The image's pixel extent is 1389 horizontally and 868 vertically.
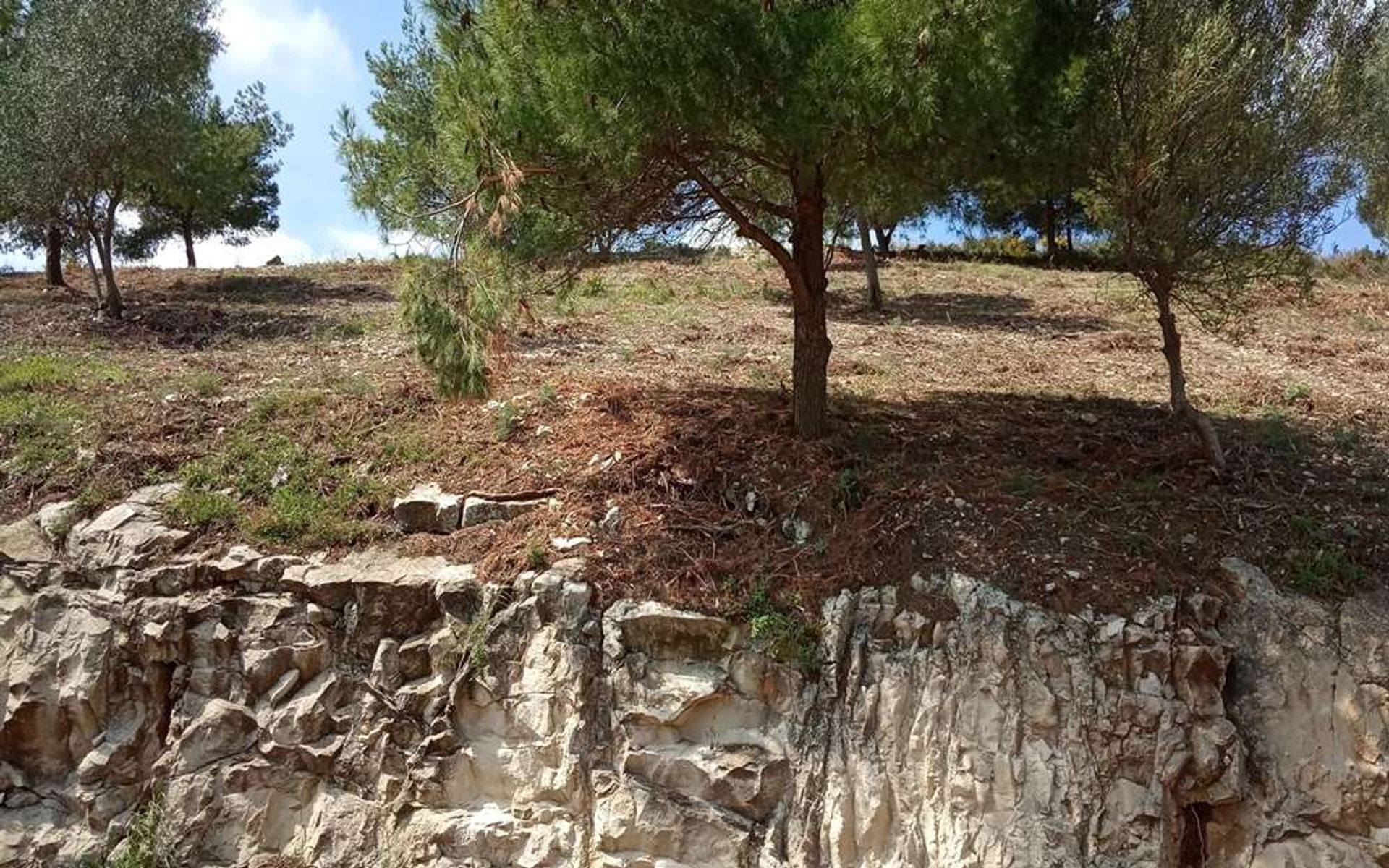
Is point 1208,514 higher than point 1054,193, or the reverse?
point 1054,193

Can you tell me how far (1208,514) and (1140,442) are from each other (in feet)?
4.75

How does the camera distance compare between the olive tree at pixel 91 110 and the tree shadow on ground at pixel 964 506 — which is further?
the olive tree at pixel 91 110

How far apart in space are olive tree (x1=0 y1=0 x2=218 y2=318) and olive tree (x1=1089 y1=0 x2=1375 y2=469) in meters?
13.1

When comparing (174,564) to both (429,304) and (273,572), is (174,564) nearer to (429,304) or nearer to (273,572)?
(273,572)

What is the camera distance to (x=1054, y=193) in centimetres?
825

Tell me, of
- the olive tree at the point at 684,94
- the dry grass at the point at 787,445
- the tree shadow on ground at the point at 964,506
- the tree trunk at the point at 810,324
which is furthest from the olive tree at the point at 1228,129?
the tree trunk at the point at 810,324

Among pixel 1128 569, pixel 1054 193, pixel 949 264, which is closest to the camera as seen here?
pixel 1128 569

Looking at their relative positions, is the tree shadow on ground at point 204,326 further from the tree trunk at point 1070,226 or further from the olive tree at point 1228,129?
the tree trunk at point 1070,226

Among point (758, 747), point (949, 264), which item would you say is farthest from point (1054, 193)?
point (949, 264)

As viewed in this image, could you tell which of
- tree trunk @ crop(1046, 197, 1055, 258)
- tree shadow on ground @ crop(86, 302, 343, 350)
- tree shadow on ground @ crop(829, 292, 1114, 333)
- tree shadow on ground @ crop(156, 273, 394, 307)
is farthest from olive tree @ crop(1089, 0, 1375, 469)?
tree trunk @ crop(1046, 197, 1055, 258)

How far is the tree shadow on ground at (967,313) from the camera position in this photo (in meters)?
14.3

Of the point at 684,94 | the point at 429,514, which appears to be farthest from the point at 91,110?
the point at 684,94

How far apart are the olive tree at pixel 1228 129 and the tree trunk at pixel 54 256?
1691 cm

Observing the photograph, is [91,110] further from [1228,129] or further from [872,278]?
[1228,129]
